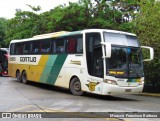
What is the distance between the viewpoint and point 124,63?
16531 mm

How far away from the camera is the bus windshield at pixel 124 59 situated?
16.3 metres

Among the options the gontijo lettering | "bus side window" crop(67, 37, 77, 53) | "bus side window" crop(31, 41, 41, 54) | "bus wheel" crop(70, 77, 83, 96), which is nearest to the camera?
"bus wheel" crop(70, 77, 83, 96)

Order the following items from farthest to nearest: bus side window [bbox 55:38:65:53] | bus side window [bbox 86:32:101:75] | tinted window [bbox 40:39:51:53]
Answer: tinted window [bbox 40:39:51:53] → bus side window [bbox 55:38:65:53] → bus side window [bbox 86:32:101:75]

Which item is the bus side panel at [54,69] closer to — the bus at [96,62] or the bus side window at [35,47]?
the bus at [96,62]

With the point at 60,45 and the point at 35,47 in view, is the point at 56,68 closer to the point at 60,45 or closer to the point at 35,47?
the point at 60,45

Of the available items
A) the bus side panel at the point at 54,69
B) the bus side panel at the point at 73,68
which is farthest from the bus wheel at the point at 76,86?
the bus side panel at the point at 54,69

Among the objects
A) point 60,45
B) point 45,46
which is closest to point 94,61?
point 60,45

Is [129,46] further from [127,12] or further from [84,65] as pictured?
[127,12]

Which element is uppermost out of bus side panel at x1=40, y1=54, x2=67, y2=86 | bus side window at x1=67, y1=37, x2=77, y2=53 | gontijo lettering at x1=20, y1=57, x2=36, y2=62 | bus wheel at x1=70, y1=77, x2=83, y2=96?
bus side window at x1=67, y1=37, x2=77, y2=53

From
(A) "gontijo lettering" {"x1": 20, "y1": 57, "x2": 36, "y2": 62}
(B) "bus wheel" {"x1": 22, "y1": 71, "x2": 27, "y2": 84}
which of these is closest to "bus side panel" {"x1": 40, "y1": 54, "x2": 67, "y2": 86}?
(A) "gontijo lettering" {"x1": 20, "y1": 57, "x2": 36, "y2": 62}

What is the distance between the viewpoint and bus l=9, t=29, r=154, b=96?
16266 mm

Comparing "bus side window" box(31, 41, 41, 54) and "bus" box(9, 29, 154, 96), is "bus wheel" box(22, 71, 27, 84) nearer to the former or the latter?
"bus side window" box(31, 41, 41, 54)

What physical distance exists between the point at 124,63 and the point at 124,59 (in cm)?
18

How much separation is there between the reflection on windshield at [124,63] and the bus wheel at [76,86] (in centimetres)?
244
